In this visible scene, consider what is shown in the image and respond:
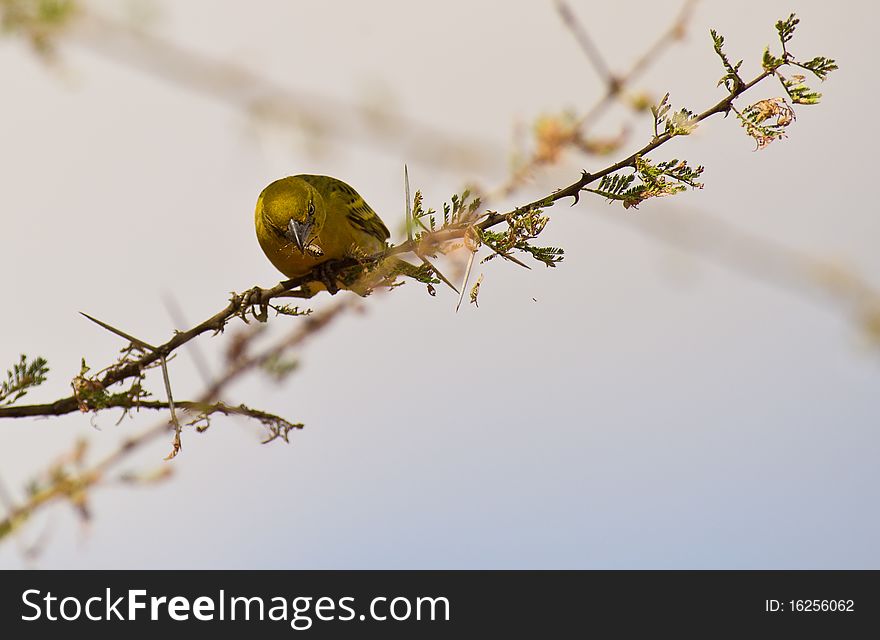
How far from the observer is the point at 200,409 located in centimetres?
324

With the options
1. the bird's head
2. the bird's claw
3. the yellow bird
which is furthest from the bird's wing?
the bird's claw

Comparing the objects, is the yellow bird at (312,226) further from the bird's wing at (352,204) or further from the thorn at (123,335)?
the thorn at (123,335)

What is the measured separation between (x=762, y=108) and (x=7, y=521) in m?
2.83

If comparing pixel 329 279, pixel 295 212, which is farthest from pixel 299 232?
pixel 329 279

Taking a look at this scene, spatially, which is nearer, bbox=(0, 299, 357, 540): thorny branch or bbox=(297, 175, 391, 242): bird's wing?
bbox=(0, 299, 357, 540): thorny branch

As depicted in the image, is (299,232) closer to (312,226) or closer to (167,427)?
(312,226)

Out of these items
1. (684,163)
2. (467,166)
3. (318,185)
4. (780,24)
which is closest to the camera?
(780,24)

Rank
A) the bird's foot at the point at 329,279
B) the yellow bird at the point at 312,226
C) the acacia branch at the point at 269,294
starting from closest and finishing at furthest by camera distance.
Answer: the acacia branch at the point at 269,294, the bird's foot at the point at 329,279, the yellow bird at the point at 312,226

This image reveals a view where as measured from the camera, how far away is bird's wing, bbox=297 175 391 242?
668 centimetres

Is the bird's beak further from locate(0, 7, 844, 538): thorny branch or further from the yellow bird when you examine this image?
locate(0, 7, 844, 538): thorny branch

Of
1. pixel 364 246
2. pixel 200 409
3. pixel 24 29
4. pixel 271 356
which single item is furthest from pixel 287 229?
pixel 200 409

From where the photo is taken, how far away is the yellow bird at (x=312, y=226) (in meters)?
5.83

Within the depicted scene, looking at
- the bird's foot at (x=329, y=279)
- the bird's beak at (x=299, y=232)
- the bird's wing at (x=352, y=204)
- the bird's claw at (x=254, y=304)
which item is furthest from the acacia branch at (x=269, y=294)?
the bird's wing at (x=352, y=204)

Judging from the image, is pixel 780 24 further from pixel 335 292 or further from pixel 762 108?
pixel 335 292
